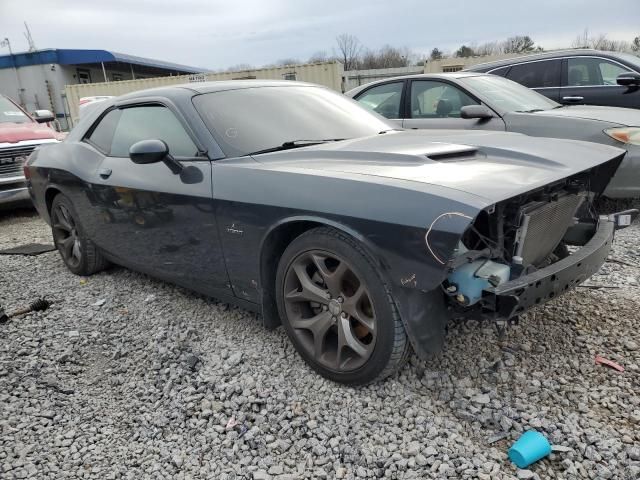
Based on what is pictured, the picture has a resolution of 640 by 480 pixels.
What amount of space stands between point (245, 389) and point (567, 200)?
191cm

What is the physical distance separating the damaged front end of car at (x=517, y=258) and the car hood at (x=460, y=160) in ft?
0.34

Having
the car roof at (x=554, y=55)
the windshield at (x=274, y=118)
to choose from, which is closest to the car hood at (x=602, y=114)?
the car roof at (x=554, y=55)

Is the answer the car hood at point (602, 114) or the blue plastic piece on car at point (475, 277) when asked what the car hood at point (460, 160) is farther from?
the car hood at point (602, 114)

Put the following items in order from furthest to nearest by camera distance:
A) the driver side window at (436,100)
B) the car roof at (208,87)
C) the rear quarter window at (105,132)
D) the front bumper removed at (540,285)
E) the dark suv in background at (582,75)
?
the dark suv in background at (582,75), the driver side window at (436,100), the rear quarter window at (105,132), the car roof at (208,87), the front bumper removed at (540,285)

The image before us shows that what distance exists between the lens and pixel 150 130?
11.3 feet

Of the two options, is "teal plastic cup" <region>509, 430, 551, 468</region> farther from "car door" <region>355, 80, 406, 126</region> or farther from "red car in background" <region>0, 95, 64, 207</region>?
"red car in background" <region>0, 95, 64, 207</region>

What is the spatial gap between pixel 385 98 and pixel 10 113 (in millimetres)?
5952

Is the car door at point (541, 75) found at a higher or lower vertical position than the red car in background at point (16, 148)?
higher

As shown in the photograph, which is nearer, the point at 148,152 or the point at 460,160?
the point at 460,160

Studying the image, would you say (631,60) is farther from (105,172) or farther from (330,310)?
(105,172)

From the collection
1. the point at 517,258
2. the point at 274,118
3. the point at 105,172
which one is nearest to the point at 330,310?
the point at 517,258

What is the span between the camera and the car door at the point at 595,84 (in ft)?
20.2

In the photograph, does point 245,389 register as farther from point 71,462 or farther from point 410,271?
point 410,271

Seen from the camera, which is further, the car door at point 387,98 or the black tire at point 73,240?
the car door at point 387,98
